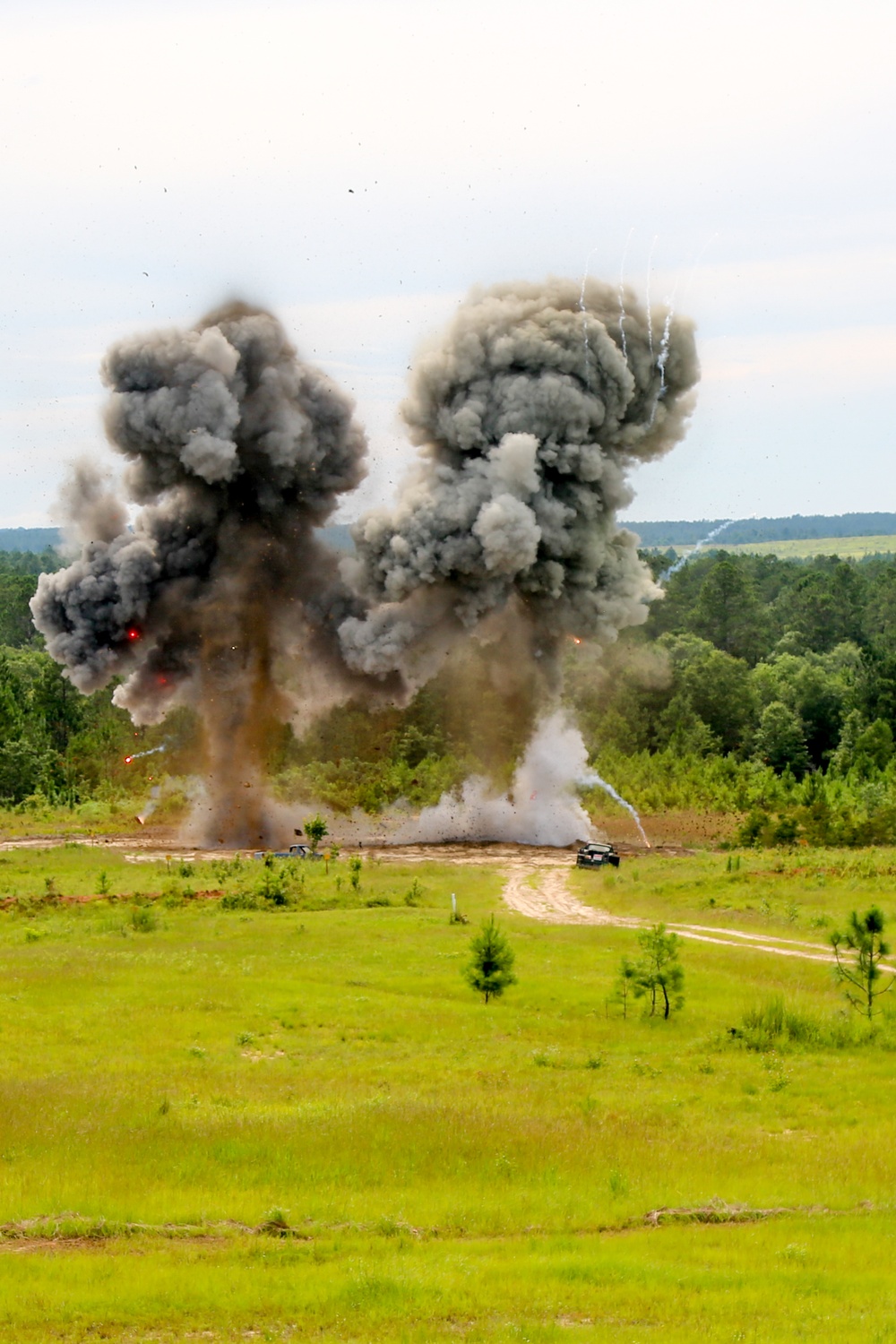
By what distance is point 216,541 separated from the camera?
76312mm

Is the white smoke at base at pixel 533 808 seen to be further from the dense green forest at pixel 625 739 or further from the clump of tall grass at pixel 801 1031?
the clump of tall grass at pixel 801 1031

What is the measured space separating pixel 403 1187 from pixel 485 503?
52624mm

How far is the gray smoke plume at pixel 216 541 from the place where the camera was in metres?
73.1

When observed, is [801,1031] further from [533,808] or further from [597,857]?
[533,808]

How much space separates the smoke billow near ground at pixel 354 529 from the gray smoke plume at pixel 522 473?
12 cm

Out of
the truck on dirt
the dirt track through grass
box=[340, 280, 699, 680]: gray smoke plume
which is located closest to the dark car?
the dirt track through grass

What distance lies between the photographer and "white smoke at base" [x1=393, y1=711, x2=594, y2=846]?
3157 inches

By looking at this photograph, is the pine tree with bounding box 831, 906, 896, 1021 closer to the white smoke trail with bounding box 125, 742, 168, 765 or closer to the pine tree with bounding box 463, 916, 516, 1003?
the pine tree with bounding box 463, 916, 516, 1003

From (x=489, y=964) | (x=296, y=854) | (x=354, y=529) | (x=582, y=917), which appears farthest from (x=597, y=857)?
(x=489, y=964)

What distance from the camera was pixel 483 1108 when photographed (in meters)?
27.6

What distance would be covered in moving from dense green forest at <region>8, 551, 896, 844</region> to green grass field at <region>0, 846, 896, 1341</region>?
3617 cm

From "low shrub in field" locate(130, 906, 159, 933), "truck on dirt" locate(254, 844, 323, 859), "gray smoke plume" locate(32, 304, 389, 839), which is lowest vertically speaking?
"low shrub in field" locate(130, 906, 159, 933)

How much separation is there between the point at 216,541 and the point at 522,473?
16.2 m

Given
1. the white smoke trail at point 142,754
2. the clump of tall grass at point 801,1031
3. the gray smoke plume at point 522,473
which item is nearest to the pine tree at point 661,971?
the clump of tall grass at point 801,1031
